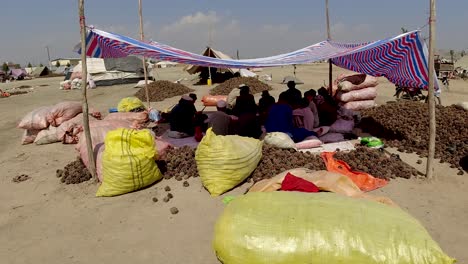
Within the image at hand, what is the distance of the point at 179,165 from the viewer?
507 centimetres

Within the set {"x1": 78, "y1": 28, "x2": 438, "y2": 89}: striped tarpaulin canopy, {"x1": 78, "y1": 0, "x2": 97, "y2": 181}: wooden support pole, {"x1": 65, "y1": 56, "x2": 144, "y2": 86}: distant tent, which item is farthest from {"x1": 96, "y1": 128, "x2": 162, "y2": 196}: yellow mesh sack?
{"x1": 65, "y1": 56, "x2": 144, "y2": 86}: distant tent

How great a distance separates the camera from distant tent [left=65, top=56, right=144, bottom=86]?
21.3 meters

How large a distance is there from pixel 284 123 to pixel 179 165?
215 cm

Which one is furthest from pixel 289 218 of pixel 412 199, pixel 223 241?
pixel 412 199

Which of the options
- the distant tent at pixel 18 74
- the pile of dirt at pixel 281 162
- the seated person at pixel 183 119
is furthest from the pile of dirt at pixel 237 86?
the distant tent at pixel 18 74

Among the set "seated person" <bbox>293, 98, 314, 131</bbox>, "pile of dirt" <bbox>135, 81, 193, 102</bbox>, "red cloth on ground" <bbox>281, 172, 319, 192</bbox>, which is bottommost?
"red cloth on ground" <bbox>281, 172, 319, 192</bbox>

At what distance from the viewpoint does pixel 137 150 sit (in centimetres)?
444

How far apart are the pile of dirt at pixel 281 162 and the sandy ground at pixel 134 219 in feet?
1.62

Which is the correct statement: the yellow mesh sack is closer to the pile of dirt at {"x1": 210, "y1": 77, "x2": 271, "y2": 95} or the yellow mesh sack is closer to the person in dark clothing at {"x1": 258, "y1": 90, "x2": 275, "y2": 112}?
the person in dark clothing at {"x1": 258, "y1": 90, "x2": 275, "y2": 112}

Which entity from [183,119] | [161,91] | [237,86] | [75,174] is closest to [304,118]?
[183,119]

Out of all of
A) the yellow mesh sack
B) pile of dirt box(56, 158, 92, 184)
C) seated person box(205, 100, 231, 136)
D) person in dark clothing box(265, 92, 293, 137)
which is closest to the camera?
the yellow mesh sack

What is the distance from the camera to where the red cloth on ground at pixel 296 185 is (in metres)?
3.44

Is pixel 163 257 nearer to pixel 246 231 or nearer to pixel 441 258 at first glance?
pixel 246 231

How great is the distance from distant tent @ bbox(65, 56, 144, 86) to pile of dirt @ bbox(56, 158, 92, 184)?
17.4 m
